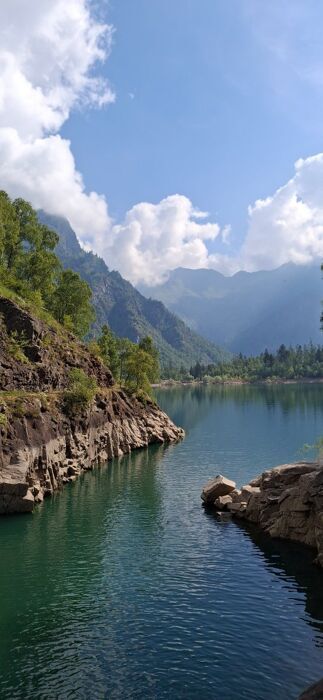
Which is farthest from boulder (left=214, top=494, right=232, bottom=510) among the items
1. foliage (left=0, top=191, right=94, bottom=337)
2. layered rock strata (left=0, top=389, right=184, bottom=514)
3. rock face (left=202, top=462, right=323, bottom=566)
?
foliage (left=0, top=191, right=94, bottom=337)

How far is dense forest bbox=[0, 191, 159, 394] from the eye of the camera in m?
94.2

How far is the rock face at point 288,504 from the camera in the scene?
4441cm

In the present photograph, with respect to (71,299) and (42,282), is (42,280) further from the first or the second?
(71,299)

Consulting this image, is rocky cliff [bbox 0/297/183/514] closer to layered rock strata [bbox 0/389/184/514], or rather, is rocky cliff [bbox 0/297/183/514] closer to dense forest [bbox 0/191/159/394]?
layered rock strata [bbox 0/389/184/514]

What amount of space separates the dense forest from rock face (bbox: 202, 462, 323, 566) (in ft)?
131

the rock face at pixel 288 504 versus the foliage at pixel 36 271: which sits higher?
the foliage at pixel 36 271

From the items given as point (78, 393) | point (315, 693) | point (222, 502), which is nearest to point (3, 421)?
point (78, 393)

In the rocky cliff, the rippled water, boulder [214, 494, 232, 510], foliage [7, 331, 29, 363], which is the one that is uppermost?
foliage [7, 331, 29, 363]

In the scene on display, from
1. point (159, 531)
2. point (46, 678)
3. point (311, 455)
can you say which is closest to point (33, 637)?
point (46, 678)

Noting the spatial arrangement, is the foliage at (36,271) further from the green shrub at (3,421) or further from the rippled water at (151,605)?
the rippled water at (151,605)

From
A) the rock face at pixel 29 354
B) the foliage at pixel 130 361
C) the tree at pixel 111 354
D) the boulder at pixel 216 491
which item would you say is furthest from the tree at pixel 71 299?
the boulder at pixel 216 491

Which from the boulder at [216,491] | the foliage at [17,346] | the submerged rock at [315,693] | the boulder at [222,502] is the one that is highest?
the foliage at [17,346]

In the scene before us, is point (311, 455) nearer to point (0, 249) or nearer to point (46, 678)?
point (0, 249)

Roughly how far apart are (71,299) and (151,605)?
9183 cm
